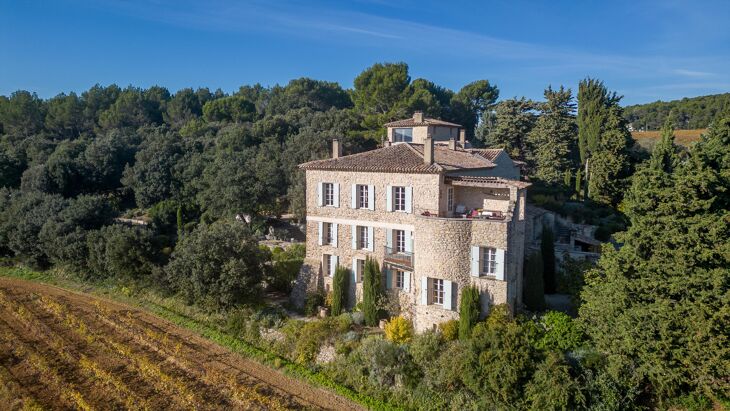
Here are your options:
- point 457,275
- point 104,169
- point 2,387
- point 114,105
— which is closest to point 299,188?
point 457,275

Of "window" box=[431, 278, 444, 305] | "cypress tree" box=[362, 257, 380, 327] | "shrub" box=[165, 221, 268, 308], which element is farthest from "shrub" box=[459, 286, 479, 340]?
"shrub" box=[165, 221, 268, 308]

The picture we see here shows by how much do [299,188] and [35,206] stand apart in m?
23.5

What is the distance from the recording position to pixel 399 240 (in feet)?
88.0

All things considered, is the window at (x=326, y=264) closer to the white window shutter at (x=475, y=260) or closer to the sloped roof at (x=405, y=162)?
the sloped roof at (x=405, y=162)

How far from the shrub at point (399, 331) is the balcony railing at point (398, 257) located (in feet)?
9.44

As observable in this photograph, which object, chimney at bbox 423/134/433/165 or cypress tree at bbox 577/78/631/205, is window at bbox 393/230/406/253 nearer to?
chimney at bbox 423/134/433/165

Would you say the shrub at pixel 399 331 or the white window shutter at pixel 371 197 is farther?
the white window shutter at pixel 371 197

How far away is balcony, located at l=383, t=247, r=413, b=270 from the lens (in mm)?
25484

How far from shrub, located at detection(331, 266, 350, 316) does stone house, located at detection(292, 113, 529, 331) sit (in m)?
0.60

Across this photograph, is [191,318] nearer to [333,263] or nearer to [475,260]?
[333,263]

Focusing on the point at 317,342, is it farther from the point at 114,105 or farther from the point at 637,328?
the point at 114,105

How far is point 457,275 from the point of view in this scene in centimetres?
2338

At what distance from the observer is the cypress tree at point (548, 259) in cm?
2809

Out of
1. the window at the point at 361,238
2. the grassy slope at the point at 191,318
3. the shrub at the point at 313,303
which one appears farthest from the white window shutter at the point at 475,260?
the shrub at the point at 313,303
